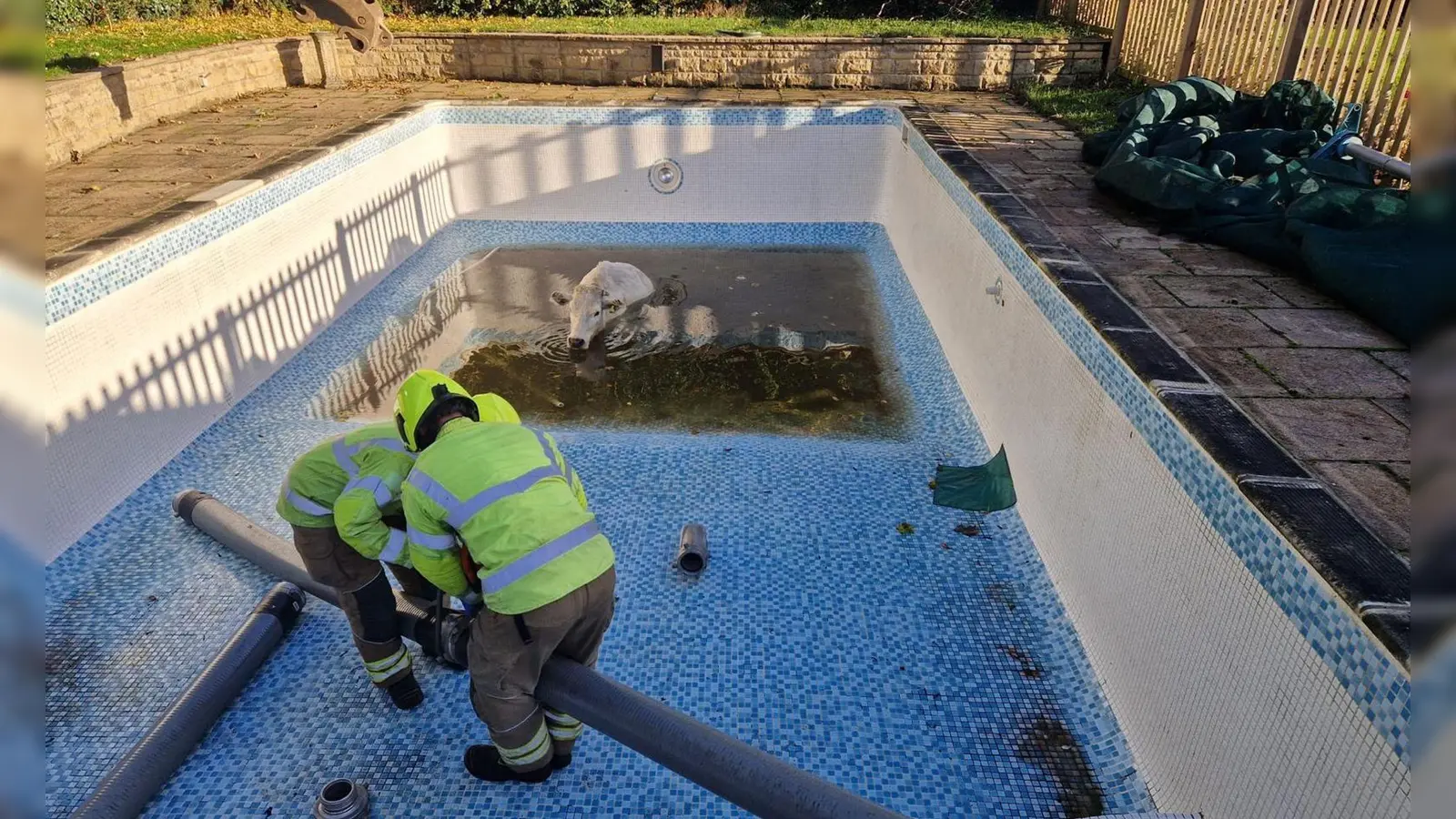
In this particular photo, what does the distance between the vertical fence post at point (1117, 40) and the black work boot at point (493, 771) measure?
12737mm

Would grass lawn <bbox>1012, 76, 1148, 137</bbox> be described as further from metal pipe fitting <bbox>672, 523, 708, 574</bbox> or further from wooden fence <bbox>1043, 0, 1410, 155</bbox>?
metal pipe fitting <bbox>672, 523, 708, 574</bbox>

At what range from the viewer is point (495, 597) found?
111 inches

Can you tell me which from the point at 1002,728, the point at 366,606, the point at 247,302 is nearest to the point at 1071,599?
the point at 1002,728

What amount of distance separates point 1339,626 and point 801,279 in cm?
712

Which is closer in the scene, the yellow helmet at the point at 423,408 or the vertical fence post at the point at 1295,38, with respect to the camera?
the yellow helmet at the point at 423,408

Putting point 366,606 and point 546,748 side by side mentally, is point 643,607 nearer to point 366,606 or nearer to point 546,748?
point 546,748

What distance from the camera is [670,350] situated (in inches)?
291

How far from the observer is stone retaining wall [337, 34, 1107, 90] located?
12477 mm

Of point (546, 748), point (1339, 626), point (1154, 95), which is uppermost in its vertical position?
point (1154, 95)

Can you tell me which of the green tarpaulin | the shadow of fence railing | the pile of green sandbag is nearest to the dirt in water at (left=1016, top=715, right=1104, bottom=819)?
the green tarpaulin

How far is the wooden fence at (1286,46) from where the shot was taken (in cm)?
654

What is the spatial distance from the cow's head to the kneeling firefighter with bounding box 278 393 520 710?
3731 mm

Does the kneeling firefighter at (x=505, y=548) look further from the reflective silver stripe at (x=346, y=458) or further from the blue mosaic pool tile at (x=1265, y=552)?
the blue mosaic pool tile at (x=1265, y=552)

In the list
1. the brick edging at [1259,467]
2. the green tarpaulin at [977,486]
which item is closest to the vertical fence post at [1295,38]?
the brick edging at [1259,467]
